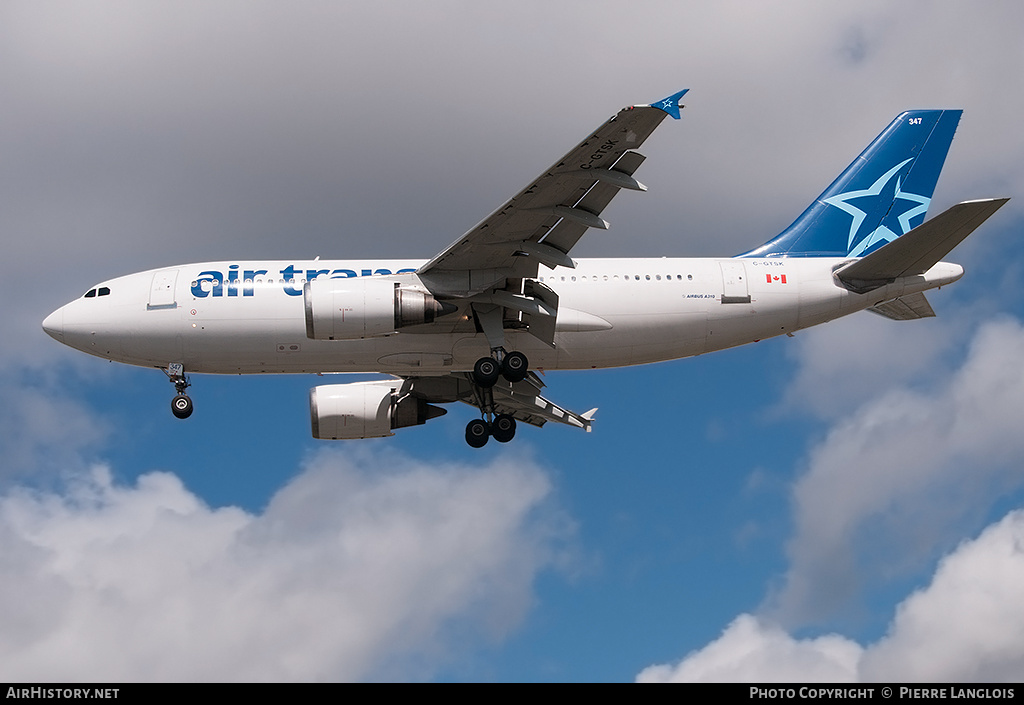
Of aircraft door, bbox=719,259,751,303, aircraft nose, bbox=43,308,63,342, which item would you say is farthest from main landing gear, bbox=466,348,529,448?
aircraft nose, bbox=43,308,63,342

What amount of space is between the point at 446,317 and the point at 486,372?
1.69 meters

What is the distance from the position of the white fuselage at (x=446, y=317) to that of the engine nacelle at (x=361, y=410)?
395cm

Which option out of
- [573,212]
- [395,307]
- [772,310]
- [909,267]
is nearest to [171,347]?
[395,307]

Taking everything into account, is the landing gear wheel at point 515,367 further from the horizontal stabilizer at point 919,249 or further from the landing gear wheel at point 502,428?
the horizontal stabilizer at point 919,249

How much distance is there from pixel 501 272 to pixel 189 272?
26.4 feet

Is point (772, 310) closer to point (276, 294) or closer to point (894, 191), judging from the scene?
point (894, 191)

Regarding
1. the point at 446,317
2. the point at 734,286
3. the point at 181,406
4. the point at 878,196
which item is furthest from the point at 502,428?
the point at 878,196

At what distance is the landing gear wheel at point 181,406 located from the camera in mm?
31312

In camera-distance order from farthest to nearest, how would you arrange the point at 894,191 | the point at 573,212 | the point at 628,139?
the point at 894,191 → the point at 573,212 → the point at 628,139

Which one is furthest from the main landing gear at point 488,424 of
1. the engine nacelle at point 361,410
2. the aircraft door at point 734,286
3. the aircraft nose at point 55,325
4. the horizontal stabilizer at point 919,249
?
the aircraft nose at point 55,325

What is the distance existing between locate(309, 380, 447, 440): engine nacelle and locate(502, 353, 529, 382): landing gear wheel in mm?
5713

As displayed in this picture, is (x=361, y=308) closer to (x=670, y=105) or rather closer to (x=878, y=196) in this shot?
(x=670, y=105)

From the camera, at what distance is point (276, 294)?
101ft
